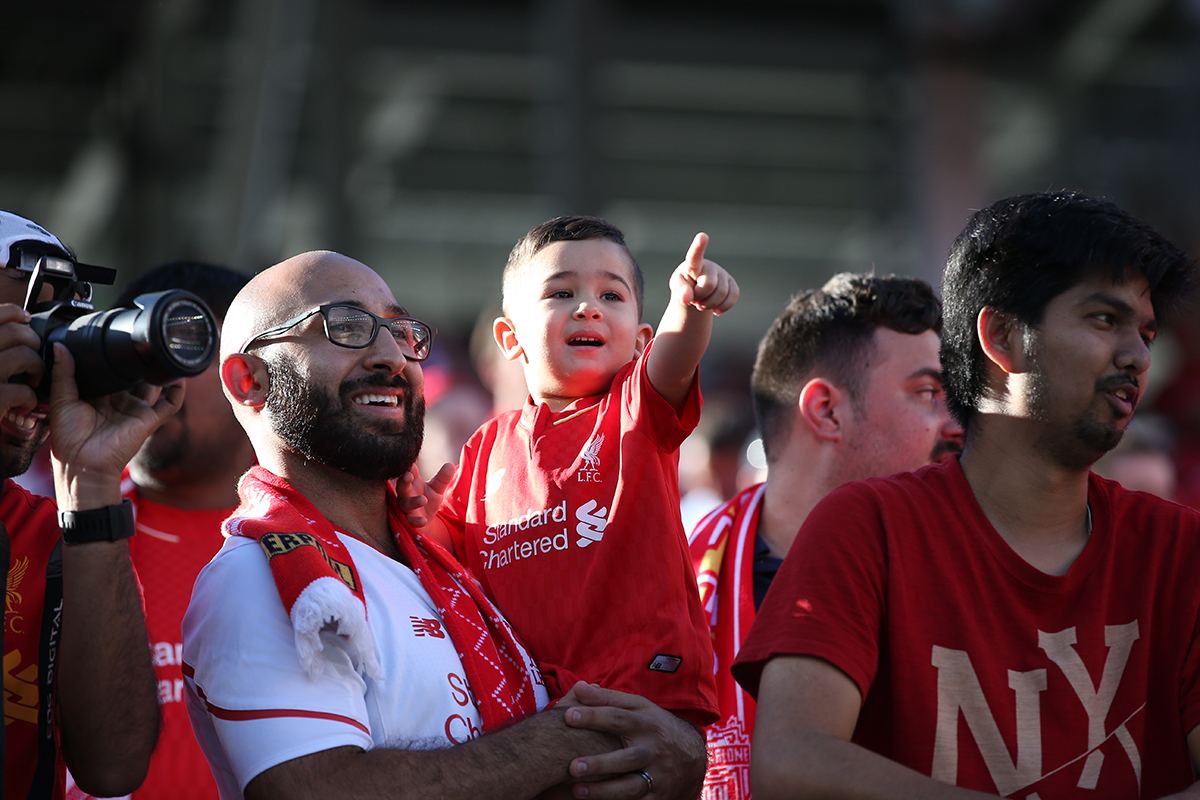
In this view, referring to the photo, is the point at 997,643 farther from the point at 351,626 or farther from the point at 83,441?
the point at 83,441

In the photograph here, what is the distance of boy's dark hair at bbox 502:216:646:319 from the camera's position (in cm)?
279

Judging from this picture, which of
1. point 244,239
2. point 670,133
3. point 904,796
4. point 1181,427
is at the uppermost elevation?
point 670,133

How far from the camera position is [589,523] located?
249 cm

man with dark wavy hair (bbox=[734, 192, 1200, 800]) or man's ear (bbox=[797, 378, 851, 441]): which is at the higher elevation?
man's ear (bbox=[797, 378, 851, 441])

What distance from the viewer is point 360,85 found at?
35.2 feet

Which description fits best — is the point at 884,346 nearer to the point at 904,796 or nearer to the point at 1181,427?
the point at 904,796

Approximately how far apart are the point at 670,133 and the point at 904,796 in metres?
15.3

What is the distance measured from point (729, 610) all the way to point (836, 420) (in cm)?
62

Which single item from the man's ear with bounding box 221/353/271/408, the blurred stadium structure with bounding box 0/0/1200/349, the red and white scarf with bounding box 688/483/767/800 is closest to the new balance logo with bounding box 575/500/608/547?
the red and white scarf with bounding box 688/483/767/800

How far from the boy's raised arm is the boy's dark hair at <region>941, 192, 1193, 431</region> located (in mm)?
434

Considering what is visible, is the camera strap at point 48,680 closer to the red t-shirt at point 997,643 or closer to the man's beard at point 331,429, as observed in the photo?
the man's beard at point 331,429

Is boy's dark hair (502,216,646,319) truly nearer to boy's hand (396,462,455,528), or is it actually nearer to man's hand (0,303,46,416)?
boy's hand (396,462,455,528)

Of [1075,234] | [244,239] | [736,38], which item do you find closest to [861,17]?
[736,38]

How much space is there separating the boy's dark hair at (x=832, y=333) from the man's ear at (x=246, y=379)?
1.48 metres
